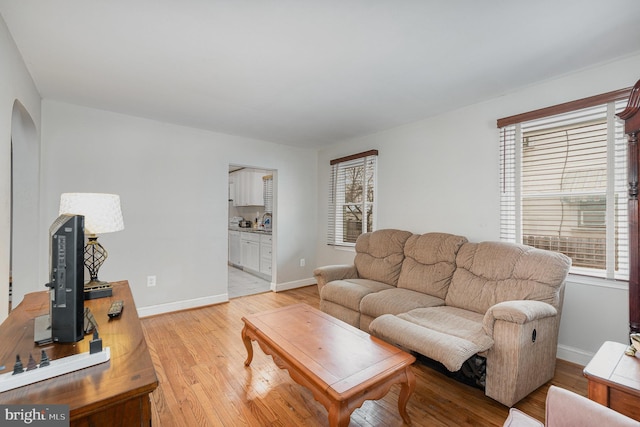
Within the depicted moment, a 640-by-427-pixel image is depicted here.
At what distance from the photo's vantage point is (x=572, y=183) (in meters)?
2.39

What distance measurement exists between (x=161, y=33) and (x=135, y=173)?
2039 mm

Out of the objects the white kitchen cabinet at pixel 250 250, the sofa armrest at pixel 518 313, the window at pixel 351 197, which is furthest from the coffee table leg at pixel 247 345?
the white kitchen cabinet at pixel 250 250

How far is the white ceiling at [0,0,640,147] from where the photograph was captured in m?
1.60

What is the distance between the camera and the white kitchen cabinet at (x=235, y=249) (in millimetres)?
6150

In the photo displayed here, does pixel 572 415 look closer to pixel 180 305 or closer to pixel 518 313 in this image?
pixel 518 313

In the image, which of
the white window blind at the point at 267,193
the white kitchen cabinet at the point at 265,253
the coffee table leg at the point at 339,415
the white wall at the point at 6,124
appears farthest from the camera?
the white window blind at the point at 267,193

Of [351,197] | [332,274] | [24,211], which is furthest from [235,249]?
[24,211]

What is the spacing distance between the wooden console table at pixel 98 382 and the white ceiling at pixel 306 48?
167cm

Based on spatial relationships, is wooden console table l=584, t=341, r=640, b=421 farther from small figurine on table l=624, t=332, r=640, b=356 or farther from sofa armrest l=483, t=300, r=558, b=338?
sofa armrest l=483, t=300, r=558, b=338

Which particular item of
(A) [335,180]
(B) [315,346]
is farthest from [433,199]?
(B) [315,346]

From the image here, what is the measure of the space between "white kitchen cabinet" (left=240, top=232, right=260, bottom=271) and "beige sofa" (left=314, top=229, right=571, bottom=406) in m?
2.46

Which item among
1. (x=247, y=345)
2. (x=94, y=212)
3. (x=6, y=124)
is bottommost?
(x=247, y=345)

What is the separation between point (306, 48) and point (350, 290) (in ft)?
7.19

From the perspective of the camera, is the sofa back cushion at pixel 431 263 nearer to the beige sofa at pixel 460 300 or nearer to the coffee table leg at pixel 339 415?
the beige sofa at pixel 460 300
